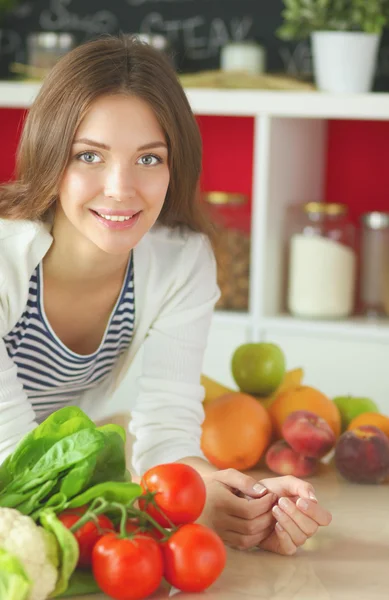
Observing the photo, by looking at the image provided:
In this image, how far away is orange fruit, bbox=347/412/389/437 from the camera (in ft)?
4.52

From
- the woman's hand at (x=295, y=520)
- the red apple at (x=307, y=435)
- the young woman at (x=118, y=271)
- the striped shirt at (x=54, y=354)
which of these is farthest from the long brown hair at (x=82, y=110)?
the woman's hand at (x=295, y=520)

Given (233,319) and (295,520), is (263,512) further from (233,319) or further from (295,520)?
(233,319)

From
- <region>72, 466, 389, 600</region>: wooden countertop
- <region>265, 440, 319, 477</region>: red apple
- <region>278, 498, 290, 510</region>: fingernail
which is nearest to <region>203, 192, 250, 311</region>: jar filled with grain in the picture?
<region>265, 440, 319, 477</region>: red apple

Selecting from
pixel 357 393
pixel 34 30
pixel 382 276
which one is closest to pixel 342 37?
pixel 382 276

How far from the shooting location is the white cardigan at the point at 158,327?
1.37 metres

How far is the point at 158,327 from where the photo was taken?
1.52 m

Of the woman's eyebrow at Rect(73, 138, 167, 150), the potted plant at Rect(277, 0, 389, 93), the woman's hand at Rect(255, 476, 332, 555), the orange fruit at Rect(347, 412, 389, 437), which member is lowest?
the orange fruit at Rect(347, 412, 389, 437)

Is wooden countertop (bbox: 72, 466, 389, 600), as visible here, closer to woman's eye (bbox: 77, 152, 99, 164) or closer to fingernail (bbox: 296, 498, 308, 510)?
fingernail (bbox: 296, 498, 308, 510)

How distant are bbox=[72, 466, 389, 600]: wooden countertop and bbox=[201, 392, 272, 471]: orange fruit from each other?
14 centimetres

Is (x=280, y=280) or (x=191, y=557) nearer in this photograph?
(x=191, y=557)

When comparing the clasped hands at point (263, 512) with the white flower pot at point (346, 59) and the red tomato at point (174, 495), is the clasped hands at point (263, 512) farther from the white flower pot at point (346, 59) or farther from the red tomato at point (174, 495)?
the white flower pot at point (346, 59)

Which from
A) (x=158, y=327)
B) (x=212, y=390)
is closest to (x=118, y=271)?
(x=158, y=327)

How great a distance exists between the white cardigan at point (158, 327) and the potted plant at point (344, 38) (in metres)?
1.15

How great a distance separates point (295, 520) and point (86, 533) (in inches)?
10.0
